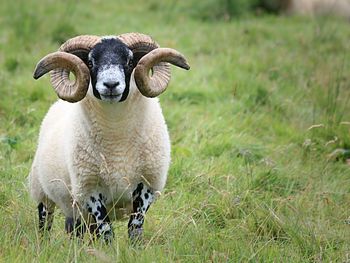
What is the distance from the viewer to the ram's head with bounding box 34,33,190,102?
5516mm

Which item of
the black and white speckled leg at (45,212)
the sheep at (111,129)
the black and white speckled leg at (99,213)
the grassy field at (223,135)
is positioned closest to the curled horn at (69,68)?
the sheep at (111,129)

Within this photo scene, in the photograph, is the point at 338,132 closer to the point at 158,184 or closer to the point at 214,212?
the point at 214,212

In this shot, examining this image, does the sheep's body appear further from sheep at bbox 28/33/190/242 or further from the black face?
the black face

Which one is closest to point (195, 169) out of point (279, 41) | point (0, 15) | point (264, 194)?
point (264, 194)

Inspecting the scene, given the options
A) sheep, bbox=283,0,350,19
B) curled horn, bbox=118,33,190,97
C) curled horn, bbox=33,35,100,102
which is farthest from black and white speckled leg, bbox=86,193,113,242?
sheep, bbox=283,0,350,19

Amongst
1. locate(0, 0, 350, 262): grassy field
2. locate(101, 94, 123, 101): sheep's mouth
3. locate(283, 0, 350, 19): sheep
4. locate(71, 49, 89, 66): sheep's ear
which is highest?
Result: locate(71, 49, 89, 66): sheep's ear

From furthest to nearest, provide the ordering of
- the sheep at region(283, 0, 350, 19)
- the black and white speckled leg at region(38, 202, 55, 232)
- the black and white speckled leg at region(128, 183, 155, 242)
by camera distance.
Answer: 1. the sheep at region(283, 0, 350, 19)
2. the black and white speckled leg at region(38, 202, 55, 232)
3. the black and white speckled leg at region(128, 183, 155, 242)

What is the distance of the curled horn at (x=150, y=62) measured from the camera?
5.65 m

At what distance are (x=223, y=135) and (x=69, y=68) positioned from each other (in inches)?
123

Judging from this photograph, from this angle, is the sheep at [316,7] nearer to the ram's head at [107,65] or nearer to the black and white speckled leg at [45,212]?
the black and white speckled leg at [45,212]

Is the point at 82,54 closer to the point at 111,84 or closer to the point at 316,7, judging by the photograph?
the point at 111,84

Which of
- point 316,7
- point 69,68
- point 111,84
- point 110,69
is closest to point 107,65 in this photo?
point 110,69

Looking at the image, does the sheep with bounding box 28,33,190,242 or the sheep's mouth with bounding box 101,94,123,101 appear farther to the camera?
the sheep with bounding box 28,33,190,242

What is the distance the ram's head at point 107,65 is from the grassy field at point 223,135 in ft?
2.97
